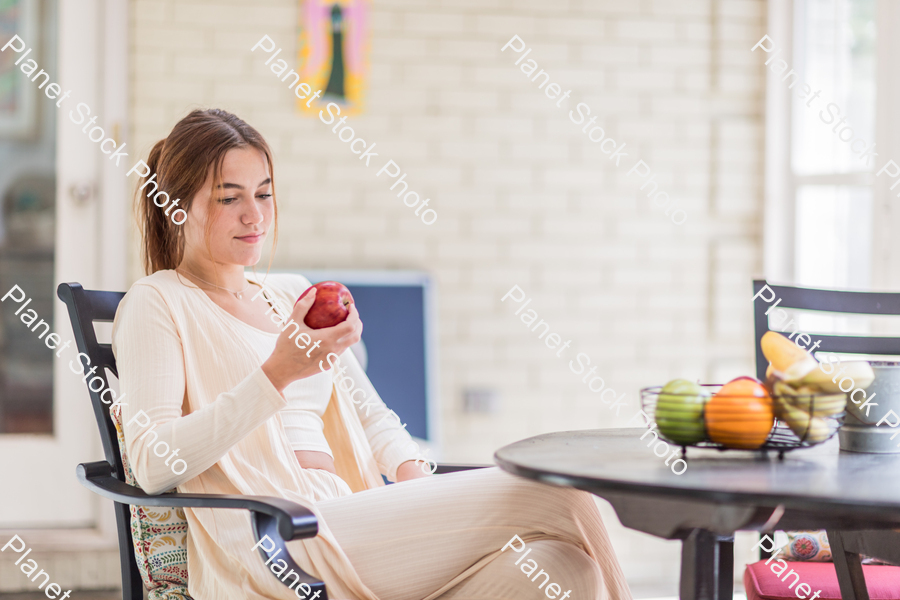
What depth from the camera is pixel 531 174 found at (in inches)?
134

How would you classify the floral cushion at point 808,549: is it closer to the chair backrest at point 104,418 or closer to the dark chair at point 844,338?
the dark chair at point 844,338

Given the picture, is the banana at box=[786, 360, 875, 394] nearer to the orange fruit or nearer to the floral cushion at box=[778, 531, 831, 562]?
the orange fruit

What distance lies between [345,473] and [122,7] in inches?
87.6

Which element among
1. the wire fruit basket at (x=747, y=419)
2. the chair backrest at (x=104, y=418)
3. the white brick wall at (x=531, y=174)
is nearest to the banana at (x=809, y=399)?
the wire fruit basket at (x=747, y=419)

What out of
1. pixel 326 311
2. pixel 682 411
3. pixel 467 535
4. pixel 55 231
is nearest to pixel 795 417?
pixel 682 411

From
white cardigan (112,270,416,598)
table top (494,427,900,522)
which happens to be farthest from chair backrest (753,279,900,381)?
white cardigan (112,270,416,598)

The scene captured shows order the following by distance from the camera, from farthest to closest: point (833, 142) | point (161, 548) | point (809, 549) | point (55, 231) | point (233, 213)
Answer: point (833, 142)
point (55, 231)
point (809, 549)
point (233, 213)
point (161, 548)

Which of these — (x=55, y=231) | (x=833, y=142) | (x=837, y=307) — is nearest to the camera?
(x=837, y=307)

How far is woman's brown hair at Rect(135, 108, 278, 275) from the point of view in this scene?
65.3 inches

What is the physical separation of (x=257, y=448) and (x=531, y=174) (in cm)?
209

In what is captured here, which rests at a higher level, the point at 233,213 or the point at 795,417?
the point at 233,213

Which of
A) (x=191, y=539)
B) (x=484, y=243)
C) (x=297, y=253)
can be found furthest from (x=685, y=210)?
(x=191, y=539)

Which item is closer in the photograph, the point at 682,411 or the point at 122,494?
the point at 682,411

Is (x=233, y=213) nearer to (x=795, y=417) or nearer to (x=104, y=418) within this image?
(x=104, y=418)
